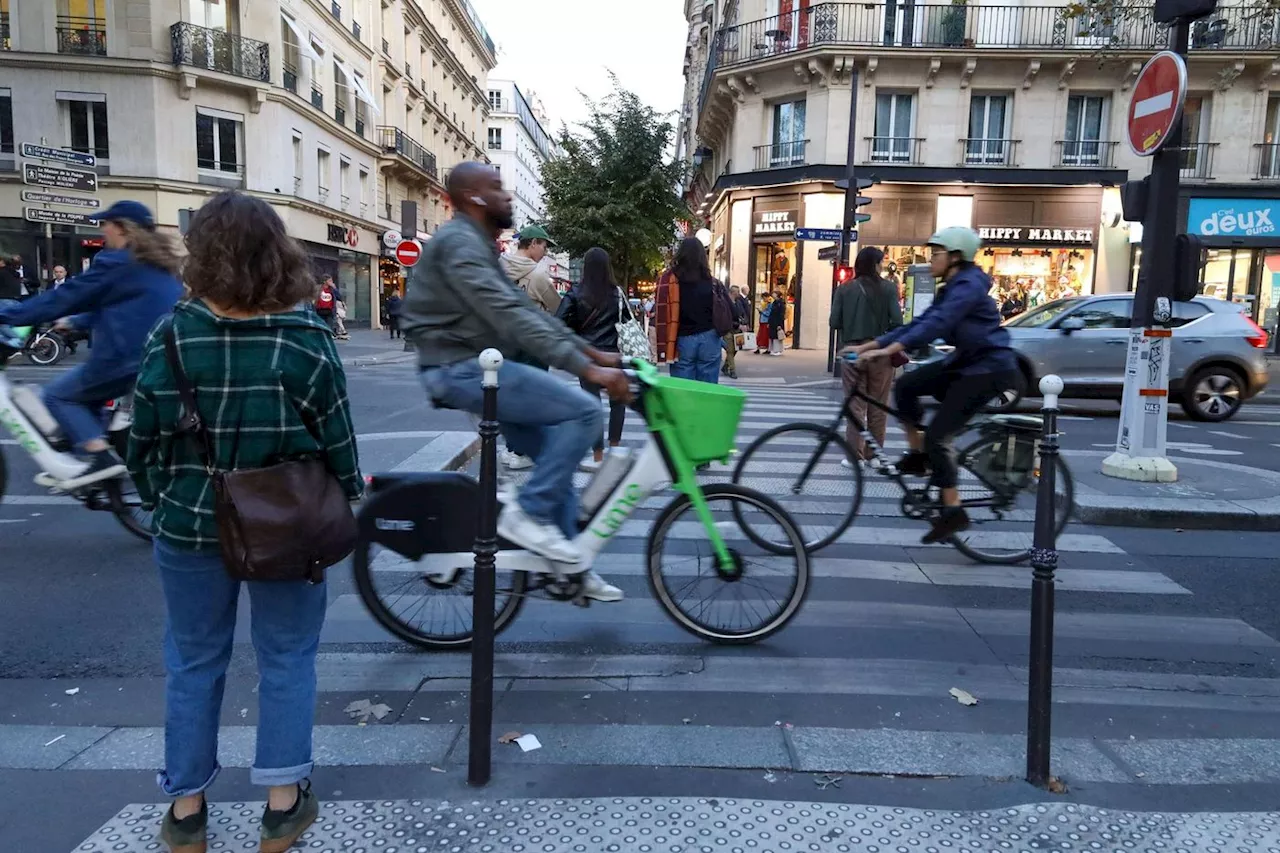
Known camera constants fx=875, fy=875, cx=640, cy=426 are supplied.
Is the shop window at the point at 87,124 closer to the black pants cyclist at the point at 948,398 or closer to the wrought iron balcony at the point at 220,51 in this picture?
the wrought iron balcony at the point at 220,51

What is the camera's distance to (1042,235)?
956 inches

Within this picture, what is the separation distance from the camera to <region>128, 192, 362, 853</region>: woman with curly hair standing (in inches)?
83.7

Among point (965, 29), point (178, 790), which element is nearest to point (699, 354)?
point (178, 790)

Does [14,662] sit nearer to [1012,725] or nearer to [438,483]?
[438,483]

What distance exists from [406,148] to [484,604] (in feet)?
136

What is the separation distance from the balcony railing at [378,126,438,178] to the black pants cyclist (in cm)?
3748

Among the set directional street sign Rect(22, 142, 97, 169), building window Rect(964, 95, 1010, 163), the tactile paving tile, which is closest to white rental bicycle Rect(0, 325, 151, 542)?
the tactile paving tile

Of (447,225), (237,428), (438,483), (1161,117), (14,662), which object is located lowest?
(14,662)

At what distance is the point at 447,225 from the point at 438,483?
1024 millimetres

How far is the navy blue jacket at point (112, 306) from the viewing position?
4.81 metres

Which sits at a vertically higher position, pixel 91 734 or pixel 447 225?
pixel 447 225

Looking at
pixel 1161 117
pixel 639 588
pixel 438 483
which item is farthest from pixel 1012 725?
pixel 1161 117

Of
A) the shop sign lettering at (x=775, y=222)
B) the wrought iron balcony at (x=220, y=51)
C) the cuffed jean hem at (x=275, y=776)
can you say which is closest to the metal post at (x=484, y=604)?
the cuffed jean hem at (x=275, y=776)

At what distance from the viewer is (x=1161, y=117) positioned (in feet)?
20.7
